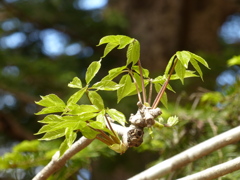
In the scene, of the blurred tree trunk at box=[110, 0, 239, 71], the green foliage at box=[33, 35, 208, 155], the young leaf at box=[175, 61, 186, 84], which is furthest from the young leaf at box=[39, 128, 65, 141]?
the blurred tree trunk at box=[110, 0, 239, 71]

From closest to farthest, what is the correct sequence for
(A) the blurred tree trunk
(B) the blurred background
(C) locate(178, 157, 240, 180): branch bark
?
1. (C) locate(178, 157, 240, 180): branch bark
2. (B) the blurred background
3. (A) the blurred tree trunk

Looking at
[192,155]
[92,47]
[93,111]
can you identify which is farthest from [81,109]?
[92,47]

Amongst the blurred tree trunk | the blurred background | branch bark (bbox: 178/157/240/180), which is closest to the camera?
branch bark (bbox: 178/157/240/180)

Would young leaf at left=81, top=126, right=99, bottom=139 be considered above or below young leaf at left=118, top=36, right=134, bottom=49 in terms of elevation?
below

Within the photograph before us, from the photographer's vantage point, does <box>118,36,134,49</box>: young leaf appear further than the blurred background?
No

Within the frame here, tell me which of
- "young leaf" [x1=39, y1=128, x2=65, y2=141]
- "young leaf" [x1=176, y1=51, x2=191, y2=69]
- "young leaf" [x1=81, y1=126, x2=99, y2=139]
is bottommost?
"young leaf" [x1=39, y1=128, x2=65, y2=141]

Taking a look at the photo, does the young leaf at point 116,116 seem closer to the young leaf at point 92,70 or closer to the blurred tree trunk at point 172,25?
the young leaf at point 92,70

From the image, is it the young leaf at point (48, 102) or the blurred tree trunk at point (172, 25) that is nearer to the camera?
the young leaf at point (48, 102)

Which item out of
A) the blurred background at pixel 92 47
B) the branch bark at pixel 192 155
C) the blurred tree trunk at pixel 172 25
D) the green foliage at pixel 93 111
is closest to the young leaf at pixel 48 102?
the green foliage at pixel 93 111

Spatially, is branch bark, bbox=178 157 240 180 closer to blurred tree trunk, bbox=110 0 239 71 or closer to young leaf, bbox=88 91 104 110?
young leaf, bbox=88 91 104 110

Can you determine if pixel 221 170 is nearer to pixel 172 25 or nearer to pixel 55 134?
pixel 55 134
